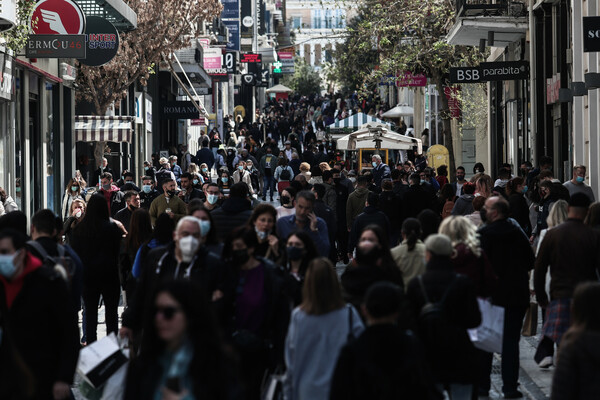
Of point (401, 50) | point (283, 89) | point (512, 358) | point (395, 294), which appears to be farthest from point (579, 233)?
point (283, 89)

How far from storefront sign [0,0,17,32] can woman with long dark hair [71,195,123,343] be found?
6.94 m

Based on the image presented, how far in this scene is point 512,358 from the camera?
31.7 feet

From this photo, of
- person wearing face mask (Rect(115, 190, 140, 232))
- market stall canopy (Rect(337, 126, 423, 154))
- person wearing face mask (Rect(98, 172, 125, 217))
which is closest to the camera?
person wearing face mask (Rect(115, 190, 140, 232))

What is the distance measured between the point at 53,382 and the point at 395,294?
192 centimetres

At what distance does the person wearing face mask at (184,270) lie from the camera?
7.64m

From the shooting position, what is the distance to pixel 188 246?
7.71m

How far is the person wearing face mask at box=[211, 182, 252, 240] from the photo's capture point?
1155 cm

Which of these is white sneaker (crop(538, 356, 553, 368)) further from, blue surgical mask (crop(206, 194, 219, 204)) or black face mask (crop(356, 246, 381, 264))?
blue surgical mask (crop(206, 194, 219, 204))

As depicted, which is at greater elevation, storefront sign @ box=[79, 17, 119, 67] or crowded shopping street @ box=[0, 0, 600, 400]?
storefront sign @ box=[79, 17, 119, 67]

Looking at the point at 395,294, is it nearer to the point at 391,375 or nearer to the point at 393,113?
the point at 391,375

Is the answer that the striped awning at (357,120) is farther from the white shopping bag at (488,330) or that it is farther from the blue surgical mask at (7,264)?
the blue surgical mask at (7,264)

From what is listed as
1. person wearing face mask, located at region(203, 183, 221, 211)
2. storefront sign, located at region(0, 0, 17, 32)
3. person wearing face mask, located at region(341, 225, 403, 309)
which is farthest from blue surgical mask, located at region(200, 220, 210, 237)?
storefront sign, located at region(0, 0, 17, 32)

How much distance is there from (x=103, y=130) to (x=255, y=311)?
72.7 ft

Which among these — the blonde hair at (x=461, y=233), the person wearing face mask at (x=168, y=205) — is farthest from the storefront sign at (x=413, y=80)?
the blonde hair at (x=461, y=233)
